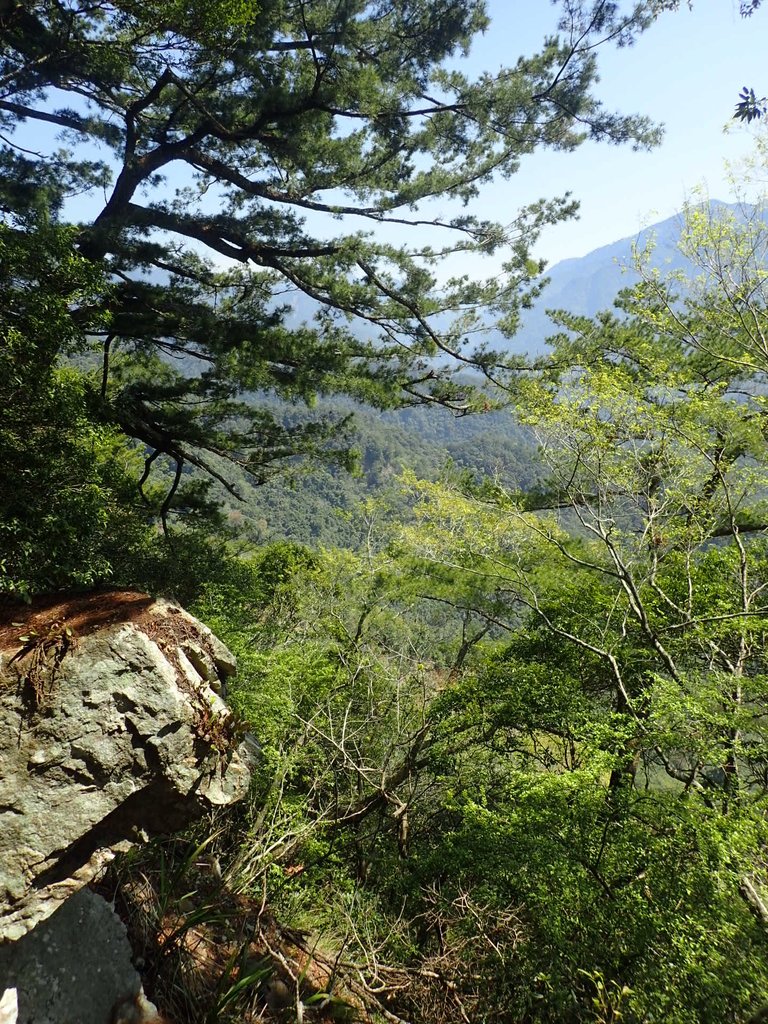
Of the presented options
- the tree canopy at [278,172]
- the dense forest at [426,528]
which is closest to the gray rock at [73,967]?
the dense forest at [426,528]

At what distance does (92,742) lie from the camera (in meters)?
2.73

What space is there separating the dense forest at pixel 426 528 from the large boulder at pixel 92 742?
0.61 metres

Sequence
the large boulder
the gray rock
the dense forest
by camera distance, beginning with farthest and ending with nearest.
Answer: the dense forest → the gray rock → the large boulder

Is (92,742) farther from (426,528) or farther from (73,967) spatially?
(426,528)

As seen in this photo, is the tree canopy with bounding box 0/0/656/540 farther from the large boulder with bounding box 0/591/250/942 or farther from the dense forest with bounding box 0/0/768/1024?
the large boulder with bounding box 0/591/250/942

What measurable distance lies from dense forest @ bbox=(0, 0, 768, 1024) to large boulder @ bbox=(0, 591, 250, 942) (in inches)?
24.0

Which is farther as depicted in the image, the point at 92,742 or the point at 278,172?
the point at 278,172

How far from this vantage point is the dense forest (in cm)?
358

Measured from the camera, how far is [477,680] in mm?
6840

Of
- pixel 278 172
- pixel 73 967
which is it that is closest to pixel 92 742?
pixel 73 967

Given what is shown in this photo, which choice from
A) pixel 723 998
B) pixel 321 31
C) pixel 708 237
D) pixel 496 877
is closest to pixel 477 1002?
pixel 496 877

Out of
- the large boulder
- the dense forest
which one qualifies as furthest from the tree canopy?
the large boulder

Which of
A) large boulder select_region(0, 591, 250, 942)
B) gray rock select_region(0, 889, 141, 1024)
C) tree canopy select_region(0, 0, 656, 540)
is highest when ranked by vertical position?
tree canopy select_region(0, 0, 656, 540)

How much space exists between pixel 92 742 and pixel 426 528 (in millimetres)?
6735
